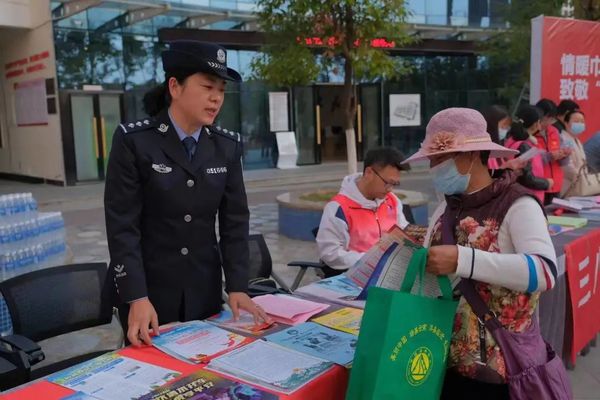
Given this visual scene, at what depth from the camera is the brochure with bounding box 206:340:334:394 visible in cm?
164

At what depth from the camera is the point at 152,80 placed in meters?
13.5

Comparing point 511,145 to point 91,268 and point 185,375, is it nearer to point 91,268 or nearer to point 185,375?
point 91,268

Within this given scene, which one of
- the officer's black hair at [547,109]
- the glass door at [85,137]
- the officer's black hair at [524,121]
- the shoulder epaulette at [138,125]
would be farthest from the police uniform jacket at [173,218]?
the glass door at [85,137]

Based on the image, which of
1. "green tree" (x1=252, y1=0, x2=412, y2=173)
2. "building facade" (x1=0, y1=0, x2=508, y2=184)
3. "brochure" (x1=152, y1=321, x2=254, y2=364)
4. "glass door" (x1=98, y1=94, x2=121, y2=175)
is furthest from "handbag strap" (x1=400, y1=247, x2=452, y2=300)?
"glass door" (x1=98, y1=94, x2=121, y2=175)

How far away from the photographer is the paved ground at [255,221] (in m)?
3.85

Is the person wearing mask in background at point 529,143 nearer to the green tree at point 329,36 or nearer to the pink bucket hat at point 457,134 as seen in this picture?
the green tree at point 329,36

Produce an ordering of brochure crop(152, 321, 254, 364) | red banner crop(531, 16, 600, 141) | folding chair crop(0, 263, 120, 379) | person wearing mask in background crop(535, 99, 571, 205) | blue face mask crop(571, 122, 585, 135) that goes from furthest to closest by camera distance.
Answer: red banner crop(531, 16, 600, 141)
blue face mask crop(571, 122, 585, 135)
person wearing mask in background crop(535, 99, 571, 205)
folding chair crop(0, 263, 120, 379)
brochure crop(152, 321, 254, 364)

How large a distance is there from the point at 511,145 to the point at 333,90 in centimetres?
1398

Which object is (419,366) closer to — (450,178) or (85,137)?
(450,178)

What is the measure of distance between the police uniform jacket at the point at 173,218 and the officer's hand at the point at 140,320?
0.10 feet

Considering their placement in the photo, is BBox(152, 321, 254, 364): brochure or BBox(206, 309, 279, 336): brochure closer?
BBox(152, 321, 254, 364): brochure

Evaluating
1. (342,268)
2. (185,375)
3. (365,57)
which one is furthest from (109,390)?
(365,57)

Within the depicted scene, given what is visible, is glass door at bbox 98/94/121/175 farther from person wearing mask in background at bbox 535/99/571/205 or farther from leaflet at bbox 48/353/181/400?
leaflet at bbox 48/353/181/400

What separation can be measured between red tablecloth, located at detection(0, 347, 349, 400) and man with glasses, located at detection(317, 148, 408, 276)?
1452 millimetres
